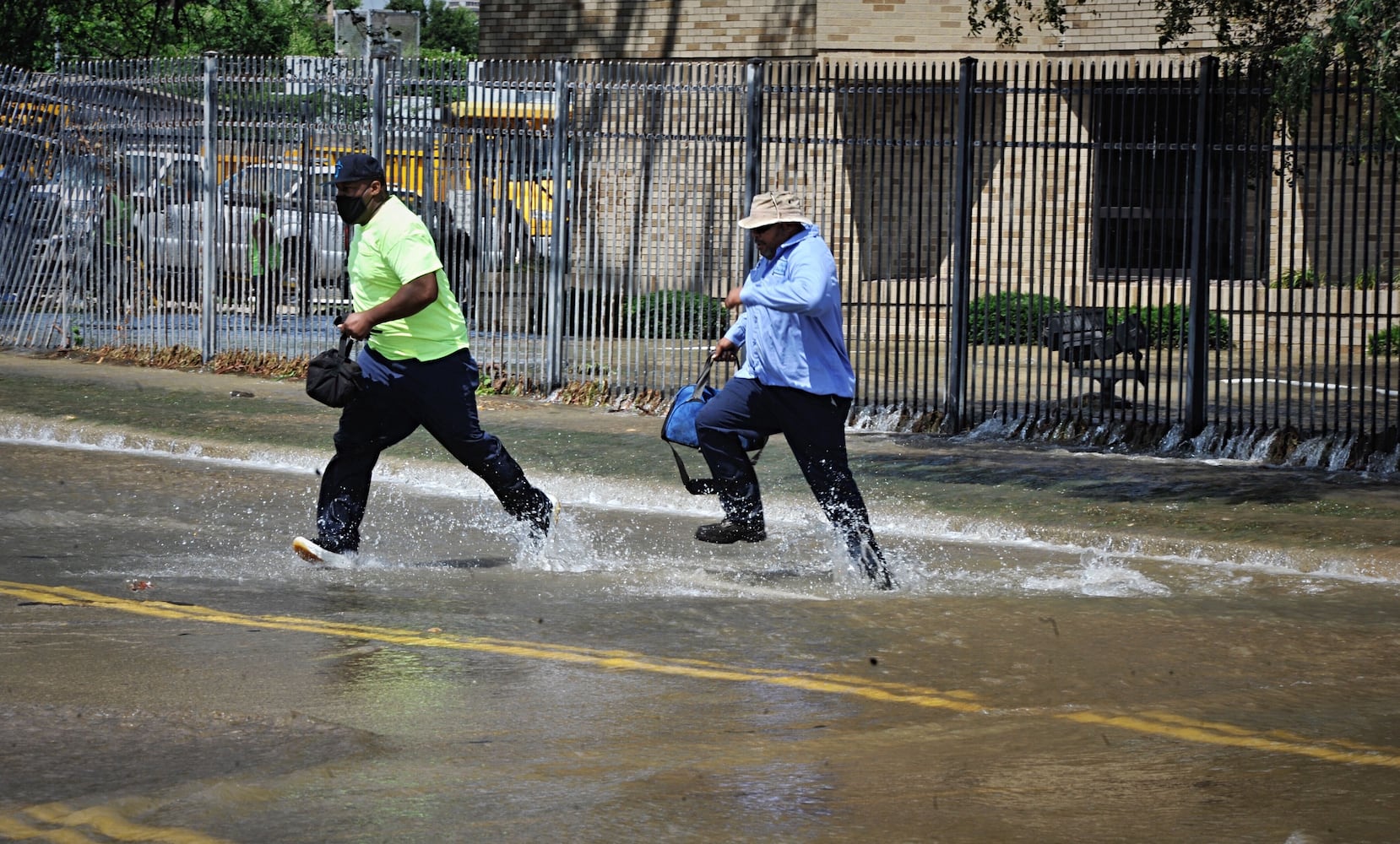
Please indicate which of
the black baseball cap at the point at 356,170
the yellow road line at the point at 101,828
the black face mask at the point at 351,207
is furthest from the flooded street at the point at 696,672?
the black baseball cap at the point at 356,170

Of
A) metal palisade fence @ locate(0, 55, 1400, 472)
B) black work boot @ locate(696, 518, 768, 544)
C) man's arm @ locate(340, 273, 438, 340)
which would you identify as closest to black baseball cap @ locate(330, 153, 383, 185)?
man's arm @ locate(340, 273, 438, 340)

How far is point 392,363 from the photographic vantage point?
867 cm

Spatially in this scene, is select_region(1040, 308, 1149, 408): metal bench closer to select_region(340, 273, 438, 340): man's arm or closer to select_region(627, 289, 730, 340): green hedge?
select_region(627, 289, 730, 340): green hedge

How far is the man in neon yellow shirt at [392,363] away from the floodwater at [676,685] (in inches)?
15.3

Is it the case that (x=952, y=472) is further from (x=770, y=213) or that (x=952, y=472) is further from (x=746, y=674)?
(x=746, y=674)

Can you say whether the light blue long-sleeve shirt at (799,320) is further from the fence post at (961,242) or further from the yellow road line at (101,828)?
the fence post at (961,242)

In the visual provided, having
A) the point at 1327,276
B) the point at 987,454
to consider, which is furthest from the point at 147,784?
the point at 1327,276

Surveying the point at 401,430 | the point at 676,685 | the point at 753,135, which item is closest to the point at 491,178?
the point at 753,135

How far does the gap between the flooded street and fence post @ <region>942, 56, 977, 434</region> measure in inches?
100

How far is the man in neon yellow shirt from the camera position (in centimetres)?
854

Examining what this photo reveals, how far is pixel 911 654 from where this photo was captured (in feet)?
23.7

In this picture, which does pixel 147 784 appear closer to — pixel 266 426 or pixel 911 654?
pixel 911 654

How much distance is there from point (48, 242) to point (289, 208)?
2923mm

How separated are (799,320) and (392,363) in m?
1.84
